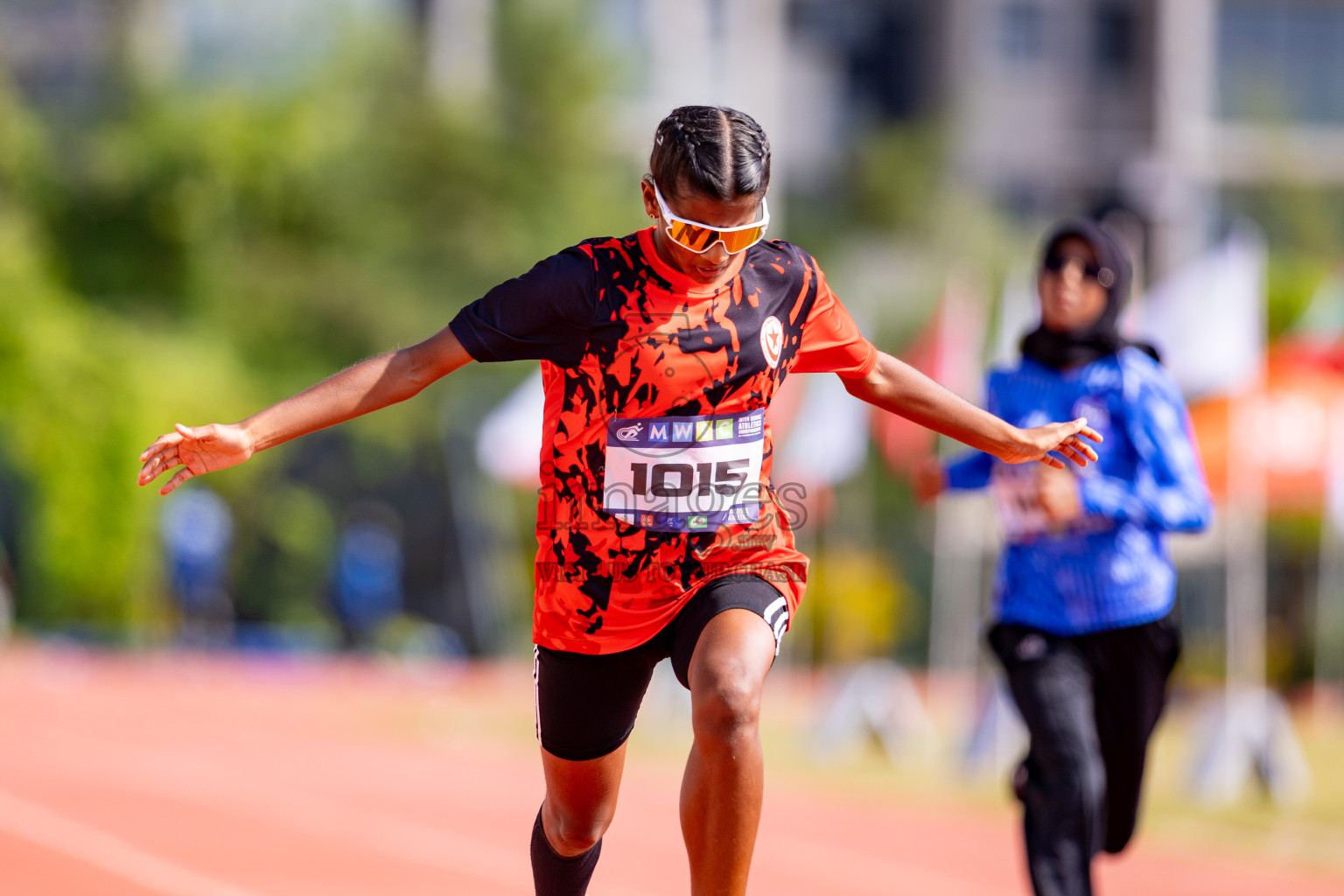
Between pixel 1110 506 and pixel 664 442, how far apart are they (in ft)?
6.56

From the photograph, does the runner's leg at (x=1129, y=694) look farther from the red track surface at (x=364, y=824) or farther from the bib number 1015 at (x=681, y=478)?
the red track surface at (x=364, y=824)

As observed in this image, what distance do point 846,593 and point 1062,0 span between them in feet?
84.0

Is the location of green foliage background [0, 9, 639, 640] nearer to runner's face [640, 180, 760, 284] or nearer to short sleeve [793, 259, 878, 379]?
short sleeve [793, 259, 878, 379]

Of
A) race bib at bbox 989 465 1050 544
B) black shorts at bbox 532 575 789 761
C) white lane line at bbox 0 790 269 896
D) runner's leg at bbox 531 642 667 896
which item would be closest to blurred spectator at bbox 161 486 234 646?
white lane line at bbox 0 790 269 896

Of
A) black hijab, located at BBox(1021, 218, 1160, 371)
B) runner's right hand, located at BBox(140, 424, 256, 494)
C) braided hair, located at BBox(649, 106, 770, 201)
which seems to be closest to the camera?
runner's right hand, located at BBox(140, 424, 256, 494)

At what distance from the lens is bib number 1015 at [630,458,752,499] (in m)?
3.84

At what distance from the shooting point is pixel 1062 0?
43.8m

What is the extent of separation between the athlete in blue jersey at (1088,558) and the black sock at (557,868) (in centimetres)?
158

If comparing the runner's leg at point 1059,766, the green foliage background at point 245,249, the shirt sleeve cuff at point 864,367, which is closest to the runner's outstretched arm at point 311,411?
the shirt sleeve cuff at point 864,367

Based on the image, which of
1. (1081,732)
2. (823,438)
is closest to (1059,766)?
(1081,732)

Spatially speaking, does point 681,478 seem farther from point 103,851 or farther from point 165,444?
point 103,851

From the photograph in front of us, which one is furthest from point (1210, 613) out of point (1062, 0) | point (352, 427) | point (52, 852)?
point (1062, 0)

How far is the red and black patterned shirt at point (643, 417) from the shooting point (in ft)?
12.5

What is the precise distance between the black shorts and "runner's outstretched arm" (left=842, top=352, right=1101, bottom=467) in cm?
60
